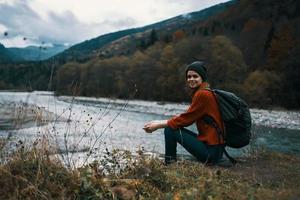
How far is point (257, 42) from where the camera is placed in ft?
229

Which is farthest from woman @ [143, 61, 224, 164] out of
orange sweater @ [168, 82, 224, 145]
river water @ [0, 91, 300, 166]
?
river water @ [0, 91, 300, 166]

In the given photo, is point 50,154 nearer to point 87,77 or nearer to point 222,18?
point 87,77

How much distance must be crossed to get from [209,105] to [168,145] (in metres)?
0.90

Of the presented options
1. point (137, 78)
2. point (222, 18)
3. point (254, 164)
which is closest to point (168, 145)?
point (254, 164)

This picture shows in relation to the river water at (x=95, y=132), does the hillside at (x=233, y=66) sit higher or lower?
higher

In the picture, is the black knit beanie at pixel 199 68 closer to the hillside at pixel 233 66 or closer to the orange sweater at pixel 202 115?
the orange sweater at pixel 202 115

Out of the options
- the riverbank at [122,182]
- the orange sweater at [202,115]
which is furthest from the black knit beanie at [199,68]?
the riverbank at [122,182]

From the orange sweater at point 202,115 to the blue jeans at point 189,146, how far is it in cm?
11

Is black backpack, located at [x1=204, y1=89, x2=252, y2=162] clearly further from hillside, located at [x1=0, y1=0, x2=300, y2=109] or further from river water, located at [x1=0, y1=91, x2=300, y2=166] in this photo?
hillside, located at [x1=0, y1=0, x2=300, y2=109]

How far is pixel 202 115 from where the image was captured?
19.4 feet

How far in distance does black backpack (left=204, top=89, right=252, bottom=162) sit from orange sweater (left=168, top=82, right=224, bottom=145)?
0.24ft

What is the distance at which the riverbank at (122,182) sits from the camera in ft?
12.6

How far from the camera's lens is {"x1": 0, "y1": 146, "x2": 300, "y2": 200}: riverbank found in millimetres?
3826

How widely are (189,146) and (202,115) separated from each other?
549 millimetres
